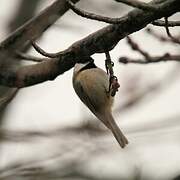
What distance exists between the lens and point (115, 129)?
3.19 meters

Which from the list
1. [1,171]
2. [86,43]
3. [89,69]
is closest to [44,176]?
[1,171]

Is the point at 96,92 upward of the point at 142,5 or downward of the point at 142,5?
downward

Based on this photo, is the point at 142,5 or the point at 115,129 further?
the point at 115,129

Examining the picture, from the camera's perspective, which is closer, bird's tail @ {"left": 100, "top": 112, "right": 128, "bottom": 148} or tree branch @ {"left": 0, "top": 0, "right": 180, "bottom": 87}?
tree branch @ {"left": 0, "top": 0, "right": 180, "bottom": 87}

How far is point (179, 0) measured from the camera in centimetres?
223

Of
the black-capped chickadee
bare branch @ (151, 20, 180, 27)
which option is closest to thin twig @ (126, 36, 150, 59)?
the black-capped chickadee

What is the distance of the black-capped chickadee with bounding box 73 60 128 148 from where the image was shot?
3.08 meters

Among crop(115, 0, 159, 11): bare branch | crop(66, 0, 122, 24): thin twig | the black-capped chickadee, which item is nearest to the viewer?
crop(115, 0, 159, 11): bare branch

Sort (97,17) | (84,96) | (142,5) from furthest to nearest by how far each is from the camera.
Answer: (84,96)
(97,17)
(142,5)

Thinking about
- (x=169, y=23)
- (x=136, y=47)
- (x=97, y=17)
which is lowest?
(x=136, y=47)

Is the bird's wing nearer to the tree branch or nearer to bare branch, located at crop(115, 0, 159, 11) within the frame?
the tree branch

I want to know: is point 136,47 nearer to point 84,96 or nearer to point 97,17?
point 84,96

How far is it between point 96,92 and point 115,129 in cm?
20

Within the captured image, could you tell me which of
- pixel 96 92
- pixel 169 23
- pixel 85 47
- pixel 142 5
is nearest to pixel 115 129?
pixel 96 92
